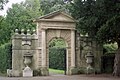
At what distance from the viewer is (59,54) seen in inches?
1249

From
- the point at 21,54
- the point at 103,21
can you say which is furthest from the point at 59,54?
the point at 103,21

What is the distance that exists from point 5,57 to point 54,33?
4.65m

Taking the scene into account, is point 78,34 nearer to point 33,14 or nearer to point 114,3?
point 114,3

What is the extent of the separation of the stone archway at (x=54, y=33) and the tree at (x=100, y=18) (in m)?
0.97

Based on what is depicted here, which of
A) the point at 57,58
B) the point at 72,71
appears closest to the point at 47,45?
the point at 72,71

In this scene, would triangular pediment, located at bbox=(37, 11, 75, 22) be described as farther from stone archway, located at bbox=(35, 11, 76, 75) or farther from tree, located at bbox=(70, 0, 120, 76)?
tree, located at bbox=(70, 0, 120, 76)

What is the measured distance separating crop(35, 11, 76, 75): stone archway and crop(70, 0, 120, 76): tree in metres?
0.97

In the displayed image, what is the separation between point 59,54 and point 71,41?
8.81 metres

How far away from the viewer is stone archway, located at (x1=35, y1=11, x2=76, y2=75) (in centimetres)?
2220

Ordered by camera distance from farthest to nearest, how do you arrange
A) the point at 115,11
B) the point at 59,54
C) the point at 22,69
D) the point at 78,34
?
the point at 59,54, the point at 78,34, the point at 22,69, the point at 115,11

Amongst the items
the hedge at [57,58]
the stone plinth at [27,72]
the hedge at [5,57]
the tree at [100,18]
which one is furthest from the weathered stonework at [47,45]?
the hedge at [57,58]

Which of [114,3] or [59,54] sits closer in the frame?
[114,3]

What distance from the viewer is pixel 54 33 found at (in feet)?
74.5

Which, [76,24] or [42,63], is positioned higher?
[76,24]
